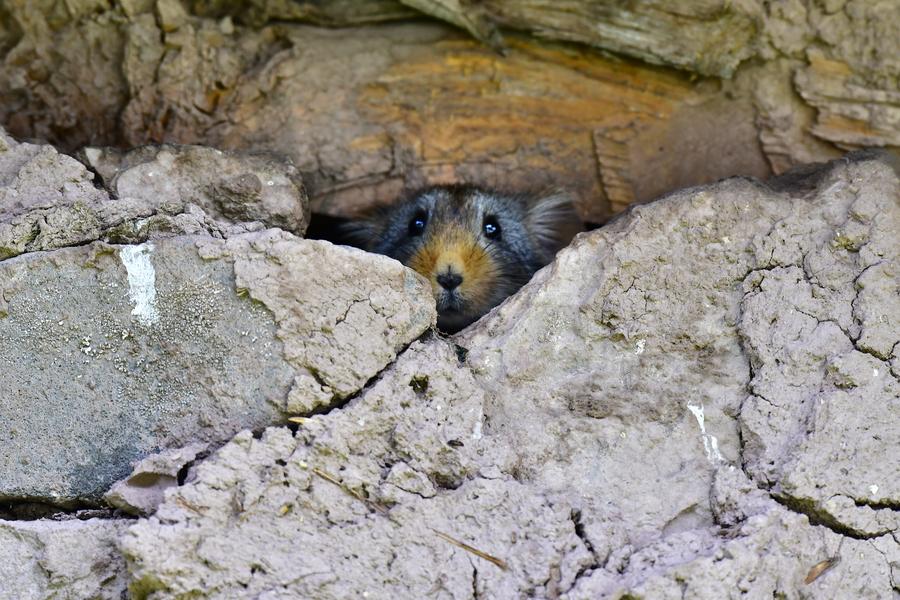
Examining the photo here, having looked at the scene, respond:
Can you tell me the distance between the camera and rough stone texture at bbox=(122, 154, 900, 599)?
3855 millimetres

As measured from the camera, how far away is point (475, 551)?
155 inches

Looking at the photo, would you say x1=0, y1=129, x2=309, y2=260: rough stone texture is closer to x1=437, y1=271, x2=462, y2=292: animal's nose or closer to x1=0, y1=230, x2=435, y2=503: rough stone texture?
x1=0, y1=230, x2=435, y2=503: rough stone texture

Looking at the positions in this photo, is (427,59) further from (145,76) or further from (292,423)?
(292,423)

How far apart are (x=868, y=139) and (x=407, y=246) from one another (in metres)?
2.39

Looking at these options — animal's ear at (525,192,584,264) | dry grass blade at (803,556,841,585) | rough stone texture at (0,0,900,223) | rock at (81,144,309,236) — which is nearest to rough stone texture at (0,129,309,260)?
rock at (81,144,309,236)

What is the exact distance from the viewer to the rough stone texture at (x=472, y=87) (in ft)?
18.6

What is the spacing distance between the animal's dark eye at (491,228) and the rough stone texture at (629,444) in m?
1.77

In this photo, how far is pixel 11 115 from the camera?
5.78 m

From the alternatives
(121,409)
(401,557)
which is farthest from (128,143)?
(401,557)

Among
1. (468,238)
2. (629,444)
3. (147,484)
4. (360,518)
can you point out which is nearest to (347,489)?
(360,518)

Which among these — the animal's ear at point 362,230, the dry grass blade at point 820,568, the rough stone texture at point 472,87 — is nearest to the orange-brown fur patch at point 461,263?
the rough stone texture at point 472,87

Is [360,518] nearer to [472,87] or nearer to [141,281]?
[141,281]

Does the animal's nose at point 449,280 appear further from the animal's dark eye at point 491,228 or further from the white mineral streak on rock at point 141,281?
the white mineral streak on rock at point 141,281

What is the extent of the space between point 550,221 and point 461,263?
43.3 inches
